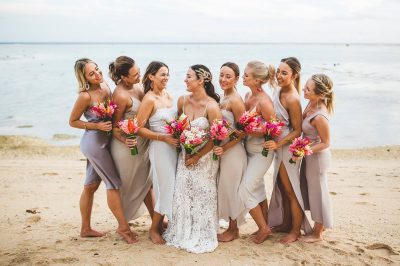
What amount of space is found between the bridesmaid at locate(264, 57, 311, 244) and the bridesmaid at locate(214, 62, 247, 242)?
49cm

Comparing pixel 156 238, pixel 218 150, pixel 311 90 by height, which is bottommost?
pixel 156 238

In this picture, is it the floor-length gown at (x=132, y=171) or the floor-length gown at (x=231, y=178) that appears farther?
the floor-length gown at (x=132, y=171)

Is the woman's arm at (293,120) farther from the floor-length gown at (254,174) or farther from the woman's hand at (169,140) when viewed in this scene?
the woman's hand at (169,140)

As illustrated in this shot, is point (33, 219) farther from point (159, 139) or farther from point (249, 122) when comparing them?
point (249, 122)

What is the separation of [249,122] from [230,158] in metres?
0.71

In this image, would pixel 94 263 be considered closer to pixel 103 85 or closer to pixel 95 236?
pixel 95 236

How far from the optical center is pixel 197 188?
5637 mm

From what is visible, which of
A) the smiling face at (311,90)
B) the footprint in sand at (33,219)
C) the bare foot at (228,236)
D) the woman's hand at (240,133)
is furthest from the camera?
the footprint in sand at (33,219)

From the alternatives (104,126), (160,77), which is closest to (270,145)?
(160,77)

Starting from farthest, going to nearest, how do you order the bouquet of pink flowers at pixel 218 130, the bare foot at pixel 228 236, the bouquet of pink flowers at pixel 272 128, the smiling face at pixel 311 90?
the bare foot at pixel 228 236, the smiling face at pixel 311 90, the bouquet of pink flowers at pixel 272 128, the bouquet of pink flowers at pixel 218 130

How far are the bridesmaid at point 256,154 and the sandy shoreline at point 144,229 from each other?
551 mm

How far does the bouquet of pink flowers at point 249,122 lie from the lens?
17.1 ft

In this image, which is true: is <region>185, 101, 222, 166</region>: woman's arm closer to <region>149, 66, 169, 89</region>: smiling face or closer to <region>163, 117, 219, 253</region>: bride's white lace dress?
<region>163, 117, 219, 253</region>: bride's white lace dress

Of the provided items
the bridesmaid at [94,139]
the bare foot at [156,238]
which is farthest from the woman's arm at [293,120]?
the bridesmaid at [94,139]
